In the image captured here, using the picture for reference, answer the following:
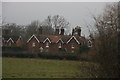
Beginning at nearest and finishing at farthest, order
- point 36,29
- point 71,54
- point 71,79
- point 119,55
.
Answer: point 119,55, point 71,79, point 71,54, point 36,29

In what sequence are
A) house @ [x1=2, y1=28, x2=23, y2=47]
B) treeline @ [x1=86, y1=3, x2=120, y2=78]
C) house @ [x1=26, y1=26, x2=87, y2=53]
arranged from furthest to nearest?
house @ [x1=2, y1=28, x2=23, y2=47] < house @ [x1=26, y1=26, x2=87, y2=53] < treeline @ [x1=86, y1=3, x2=120, y2=78]

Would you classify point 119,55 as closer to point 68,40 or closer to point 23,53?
point 23,53

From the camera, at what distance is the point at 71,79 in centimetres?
1436

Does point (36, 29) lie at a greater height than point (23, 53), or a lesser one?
greater

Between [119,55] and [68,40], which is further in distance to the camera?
[68,40]

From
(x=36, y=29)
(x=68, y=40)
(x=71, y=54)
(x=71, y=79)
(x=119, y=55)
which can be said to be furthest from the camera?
(x=36, y=29)

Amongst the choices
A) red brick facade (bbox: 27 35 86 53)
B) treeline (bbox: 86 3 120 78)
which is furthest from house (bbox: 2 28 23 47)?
treeline (bbox: 86 3 120 78)

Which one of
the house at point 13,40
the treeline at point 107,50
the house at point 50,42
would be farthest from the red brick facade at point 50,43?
the treeline at point 107,50

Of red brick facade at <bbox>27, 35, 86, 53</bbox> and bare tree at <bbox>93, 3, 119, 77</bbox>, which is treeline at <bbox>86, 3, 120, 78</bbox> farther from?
red brick facade at <bbox>27, 35, 86, 53</bbox>

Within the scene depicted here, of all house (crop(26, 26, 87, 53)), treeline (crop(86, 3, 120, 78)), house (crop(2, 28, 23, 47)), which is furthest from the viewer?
house (crop(2, 28, 23, 47))

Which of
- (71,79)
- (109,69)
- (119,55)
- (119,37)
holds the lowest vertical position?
(71,79)

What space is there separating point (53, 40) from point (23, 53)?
1538 centimetres

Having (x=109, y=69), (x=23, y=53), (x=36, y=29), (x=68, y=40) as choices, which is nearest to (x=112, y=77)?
(x=109, y=69)

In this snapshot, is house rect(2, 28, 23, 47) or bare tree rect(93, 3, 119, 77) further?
house rect(2, 28, 23, 47)
